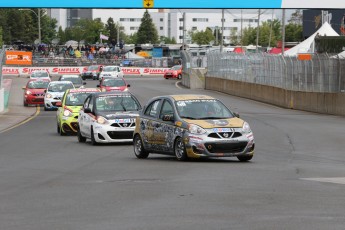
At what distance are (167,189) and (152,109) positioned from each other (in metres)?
6.71

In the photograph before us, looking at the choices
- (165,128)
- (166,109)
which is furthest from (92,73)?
(165,128)

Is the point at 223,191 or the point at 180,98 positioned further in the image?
the point at 180,98

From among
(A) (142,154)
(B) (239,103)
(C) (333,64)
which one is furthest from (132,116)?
(B) (239,103)

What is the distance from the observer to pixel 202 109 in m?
18.3

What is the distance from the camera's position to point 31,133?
3028 cm

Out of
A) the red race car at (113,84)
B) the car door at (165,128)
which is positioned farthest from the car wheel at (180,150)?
the red race car at (113,84)

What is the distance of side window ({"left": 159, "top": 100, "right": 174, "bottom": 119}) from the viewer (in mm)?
18578

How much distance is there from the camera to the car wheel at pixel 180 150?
17891 mm

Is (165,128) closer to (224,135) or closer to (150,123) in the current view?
(150,123)

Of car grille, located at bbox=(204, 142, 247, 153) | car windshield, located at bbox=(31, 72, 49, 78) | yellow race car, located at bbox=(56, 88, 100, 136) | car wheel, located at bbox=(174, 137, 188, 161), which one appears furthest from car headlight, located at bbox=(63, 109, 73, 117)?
car windshield, located at bbox=(31, 72, 49, 78)

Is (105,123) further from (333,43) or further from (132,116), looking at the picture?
(333,43)

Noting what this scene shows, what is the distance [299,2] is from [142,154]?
1538 centimetres

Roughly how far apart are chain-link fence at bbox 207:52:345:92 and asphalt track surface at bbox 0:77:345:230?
15.7 metres

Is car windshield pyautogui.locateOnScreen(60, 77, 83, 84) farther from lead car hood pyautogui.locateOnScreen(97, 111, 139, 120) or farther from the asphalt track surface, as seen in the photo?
lead car hood pyautogui.locateOnScreen(97, 111, 139, 120)
